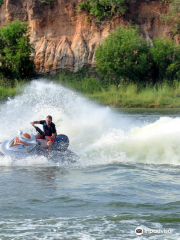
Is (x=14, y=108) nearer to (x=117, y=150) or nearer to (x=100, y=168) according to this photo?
(x=117, y=150)

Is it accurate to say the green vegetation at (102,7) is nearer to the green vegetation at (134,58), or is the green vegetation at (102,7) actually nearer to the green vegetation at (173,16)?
the green vegetation at (134,58)

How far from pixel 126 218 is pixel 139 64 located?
24.3 metres

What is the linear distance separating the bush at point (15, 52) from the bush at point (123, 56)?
18.3 ft

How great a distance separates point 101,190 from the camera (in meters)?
7.44

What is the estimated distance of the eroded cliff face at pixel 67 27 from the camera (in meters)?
32.4

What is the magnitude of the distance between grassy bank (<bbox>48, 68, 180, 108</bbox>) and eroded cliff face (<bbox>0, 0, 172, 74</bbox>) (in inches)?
114

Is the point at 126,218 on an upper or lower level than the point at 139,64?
lower

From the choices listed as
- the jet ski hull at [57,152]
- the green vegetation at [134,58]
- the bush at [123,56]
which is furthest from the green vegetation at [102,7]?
the jet ski hull at [57,152]

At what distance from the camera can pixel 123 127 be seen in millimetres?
15586

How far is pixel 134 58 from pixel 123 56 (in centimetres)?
89

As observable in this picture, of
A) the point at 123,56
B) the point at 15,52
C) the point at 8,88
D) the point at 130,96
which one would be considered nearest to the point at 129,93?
the point at 130,96

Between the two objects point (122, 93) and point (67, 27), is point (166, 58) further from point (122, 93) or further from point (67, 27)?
point (67, 27)

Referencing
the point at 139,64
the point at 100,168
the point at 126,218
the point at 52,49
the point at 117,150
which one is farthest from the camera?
the point at 52,49

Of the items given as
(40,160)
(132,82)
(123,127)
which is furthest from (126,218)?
(132,82)
